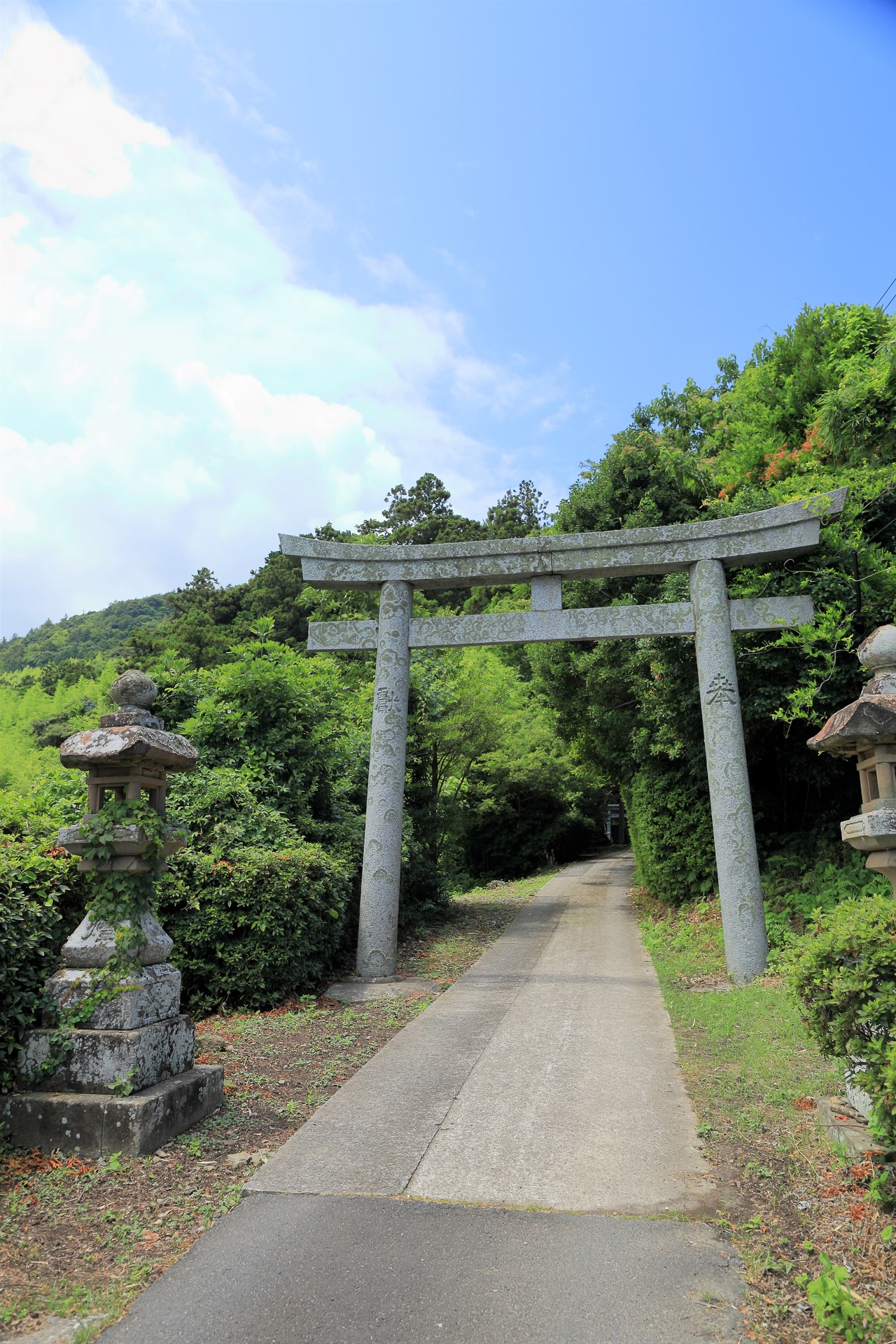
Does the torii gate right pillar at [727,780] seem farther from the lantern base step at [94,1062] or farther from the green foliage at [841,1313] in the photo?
the lantern base step at [94,1062]

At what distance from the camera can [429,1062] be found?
5.39 meters

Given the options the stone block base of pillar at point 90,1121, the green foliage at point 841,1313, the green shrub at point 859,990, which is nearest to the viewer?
the green foliage at point 841,1313

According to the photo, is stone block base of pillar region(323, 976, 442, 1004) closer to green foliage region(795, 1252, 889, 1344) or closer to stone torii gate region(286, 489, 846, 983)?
stone torii gate region(286, 489, 846, 983)

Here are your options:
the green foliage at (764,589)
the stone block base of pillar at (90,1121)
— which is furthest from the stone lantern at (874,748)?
the green foliage at (764,589)

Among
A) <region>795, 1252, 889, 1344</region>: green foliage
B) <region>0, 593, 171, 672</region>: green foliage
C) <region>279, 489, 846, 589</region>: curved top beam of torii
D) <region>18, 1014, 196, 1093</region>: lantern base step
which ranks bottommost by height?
<region>795, 1252, 889, 1344</region>: green foliage

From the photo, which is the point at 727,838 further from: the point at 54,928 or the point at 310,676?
the point at 54,928

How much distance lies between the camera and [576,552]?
9.13 metres

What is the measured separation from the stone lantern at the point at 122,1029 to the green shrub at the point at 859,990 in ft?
10.6

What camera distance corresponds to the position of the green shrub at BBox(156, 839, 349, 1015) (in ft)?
21.7

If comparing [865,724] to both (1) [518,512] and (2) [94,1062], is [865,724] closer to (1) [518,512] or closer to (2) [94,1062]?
(2) [94,1062]

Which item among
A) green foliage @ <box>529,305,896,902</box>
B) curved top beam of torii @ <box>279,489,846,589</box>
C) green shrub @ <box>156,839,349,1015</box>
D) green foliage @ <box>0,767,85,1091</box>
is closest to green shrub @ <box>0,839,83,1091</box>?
green foliage @ <box>0,767,85,1091</box>

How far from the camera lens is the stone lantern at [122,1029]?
3830 mm

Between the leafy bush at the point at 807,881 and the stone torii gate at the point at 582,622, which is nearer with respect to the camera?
the stone torii gate at the point at 582,622

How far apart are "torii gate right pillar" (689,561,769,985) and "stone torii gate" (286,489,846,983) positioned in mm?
11
